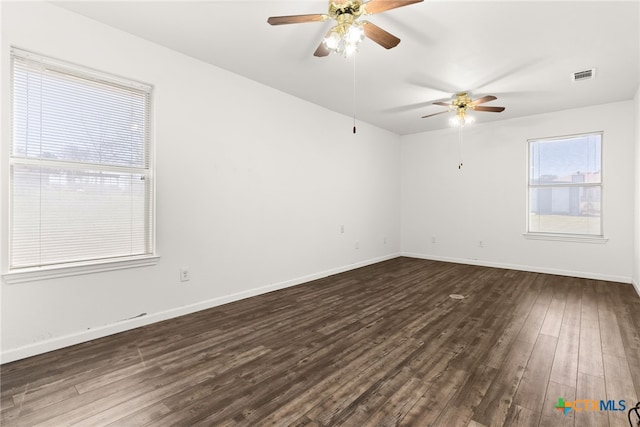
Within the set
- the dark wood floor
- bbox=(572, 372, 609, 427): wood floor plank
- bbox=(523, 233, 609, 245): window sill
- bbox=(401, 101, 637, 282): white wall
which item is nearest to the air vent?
bbox=(401, 101, 637, 282): white wall

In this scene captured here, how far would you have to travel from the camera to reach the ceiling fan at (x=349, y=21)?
203 cm

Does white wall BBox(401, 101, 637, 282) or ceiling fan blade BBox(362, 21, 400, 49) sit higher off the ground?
ceiling fan blade BBox(362, 21, 400, 49)

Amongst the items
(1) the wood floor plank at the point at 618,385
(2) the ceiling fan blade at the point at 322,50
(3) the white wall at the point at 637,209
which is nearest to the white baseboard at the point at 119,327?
(2) the ceiling fan blade at the point at 322,50

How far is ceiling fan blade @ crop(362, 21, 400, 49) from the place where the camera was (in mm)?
2111

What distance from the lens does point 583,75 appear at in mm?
3533

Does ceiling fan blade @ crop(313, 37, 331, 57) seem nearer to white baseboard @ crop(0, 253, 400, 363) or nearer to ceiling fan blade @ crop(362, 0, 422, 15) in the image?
ceiling fan blade @ crop(362, 0, 422, 15)

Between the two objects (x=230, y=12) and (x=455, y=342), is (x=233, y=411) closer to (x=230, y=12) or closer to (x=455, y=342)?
(x=455, y=342)

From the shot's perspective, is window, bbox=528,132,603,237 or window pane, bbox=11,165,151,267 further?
window, bbox=528,132,603,237

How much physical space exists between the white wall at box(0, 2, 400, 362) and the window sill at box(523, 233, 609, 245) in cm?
318

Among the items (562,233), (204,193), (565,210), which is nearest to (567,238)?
(562,233)

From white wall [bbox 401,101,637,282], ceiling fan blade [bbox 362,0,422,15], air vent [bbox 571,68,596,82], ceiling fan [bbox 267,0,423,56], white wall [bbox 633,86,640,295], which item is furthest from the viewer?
white wall [bbox 401,101,637,282]

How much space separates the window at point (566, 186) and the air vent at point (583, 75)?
64.8 inches

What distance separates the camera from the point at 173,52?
3.04 metres

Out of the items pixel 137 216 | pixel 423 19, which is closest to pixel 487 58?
pixel 423 19
